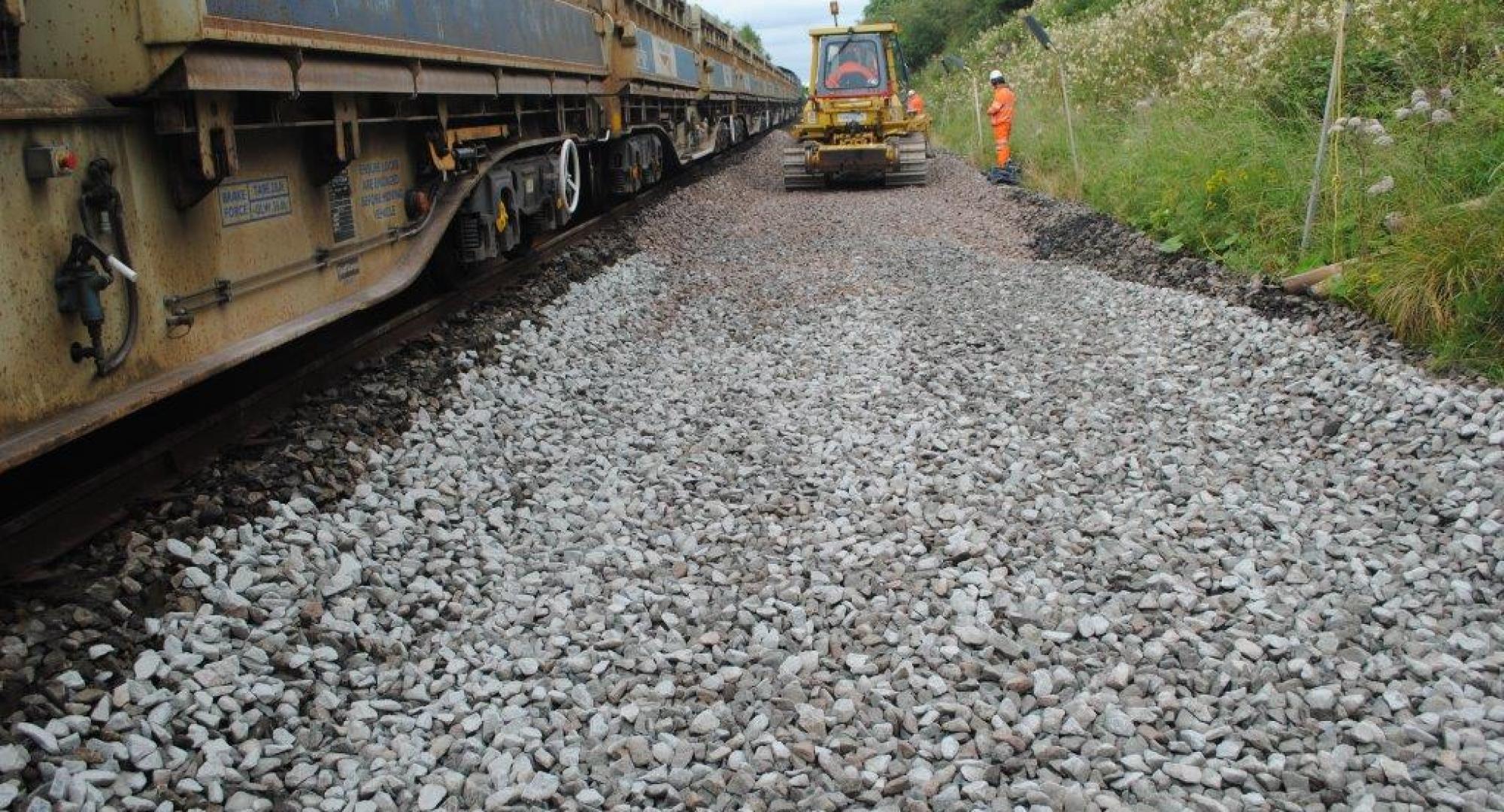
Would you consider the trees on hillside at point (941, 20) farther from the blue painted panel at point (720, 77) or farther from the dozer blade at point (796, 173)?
the dozer blade at point (796, 173)

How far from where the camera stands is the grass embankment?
17.5 feet

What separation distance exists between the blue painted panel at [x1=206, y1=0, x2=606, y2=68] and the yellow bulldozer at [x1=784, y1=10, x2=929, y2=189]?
6.98m

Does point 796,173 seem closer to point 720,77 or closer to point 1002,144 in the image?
point 1002,144

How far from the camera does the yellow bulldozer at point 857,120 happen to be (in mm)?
16484

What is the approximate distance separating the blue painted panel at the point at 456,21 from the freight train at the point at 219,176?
0.06ft

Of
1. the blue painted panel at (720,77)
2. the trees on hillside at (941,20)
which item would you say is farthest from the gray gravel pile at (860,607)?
the trees on hillside at (941,20)

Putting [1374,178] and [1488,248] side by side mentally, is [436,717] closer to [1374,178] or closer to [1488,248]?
[1488,248]

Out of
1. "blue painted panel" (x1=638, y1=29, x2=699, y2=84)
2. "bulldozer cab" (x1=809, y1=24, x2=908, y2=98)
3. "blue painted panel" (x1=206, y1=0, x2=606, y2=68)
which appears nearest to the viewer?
"blue painted panel" (x1=206, y1=0, x2=606, y2=68)

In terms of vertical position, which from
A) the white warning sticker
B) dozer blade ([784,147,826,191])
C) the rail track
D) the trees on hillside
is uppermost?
the trees on hillside

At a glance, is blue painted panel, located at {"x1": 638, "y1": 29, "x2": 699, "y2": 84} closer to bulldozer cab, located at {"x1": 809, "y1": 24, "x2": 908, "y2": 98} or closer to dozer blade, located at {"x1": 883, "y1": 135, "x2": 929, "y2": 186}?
bulldozer cab, located at {"x1": 809, "y1": 24, "x2": 908, "y2": 98}

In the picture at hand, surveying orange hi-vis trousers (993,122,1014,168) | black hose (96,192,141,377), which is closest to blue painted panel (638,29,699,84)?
orange hi-vis trousers (993,122,1014,168)

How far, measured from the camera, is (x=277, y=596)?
3357 mm

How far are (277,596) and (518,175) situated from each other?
191 inches

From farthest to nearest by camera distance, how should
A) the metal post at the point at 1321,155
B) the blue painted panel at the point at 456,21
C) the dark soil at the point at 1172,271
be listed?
the metal post at the point at 1321,155, the dark soil at the point at 1172,271, the blue painted panel at the point at 456,21
